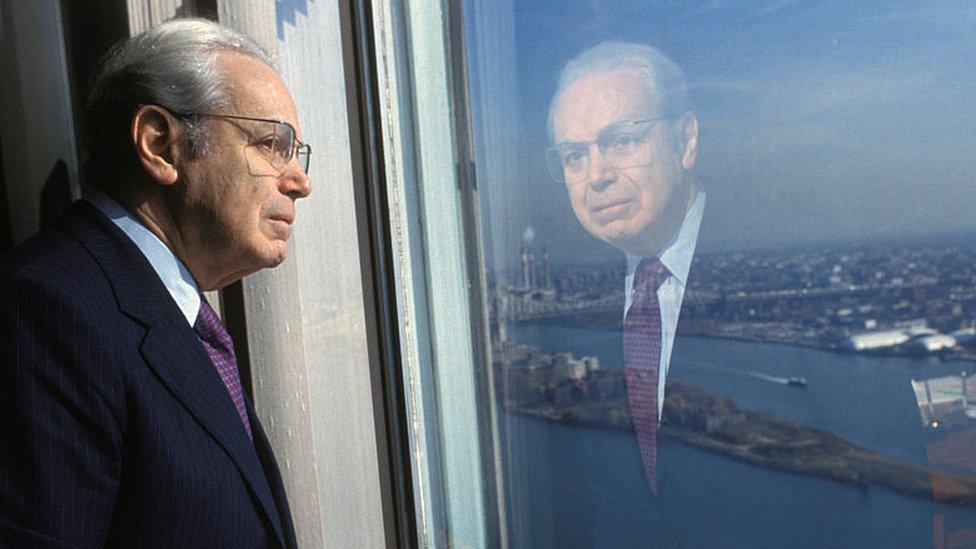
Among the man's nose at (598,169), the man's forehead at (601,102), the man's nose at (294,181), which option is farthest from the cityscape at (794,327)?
the man's nose at (294,181)

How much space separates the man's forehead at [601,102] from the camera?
5.48 ft

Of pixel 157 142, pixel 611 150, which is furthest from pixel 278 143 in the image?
pixel 611 150

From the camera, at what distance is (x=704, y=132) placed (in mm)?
1586

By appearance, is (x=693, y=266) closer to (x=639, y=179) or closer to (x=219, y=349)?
(x=639, y=179)

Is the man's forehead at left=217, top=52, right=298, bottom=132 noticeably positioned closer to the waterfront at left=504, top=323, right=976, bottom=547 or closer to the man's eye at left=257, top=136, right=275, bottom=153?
the man's eye at left=257, top=136, right=275, bottom=153

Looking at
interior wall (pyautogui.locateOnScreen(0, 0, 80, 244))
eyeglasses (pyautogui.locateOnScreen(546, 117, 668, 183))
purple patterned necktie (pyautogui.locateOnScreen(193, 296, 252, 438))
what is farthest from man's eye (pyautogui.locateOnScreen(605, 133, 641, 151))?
interior wall (pyautogui.locateOnScreen(0, 0, 80, 244))

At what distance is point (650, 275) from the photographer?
1723 mm

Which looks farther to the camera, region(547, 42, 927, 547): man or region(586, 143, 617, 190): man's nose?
region(586, 143, 617, 190): man's nose

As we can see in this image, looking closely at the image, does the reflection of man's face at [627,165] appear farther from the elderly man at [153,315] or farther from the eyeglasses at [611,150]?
the elderly man at [153,315]

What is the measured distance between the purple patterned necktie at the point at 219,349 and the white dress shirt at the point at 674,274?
2.41ft

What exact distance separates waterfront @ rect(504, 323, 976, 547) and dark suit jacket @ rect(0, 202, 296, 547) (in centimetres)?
75

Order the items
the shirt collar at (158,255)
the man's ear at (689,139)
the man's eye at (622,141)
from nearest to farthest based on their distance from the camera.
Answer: the shirt collar at (158,255) < the man's ear at (689,139) < the man's eye at (622,141)

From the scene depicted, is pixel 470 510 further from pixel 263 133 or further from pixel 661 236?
pixel 263 133

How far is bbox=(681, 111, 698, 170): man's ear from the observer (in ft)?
5.25
